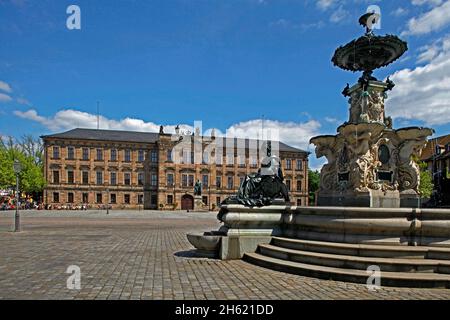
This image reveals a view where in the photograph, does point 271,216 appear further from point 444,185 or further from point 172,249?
point 444,185

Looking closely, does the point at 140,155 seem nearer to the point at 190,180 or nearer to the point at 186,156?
the point at 186,156

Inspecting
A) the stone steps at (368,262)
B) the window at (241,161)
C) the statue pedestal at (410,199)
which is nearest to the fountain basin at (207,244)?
the stone steps at (368,262)

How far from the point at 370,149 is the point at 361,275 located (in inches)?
190

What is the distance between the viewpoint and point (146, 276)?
6.79 meters

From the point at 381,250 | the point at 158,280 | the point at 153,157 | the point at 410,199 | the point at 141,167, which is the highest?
the point at 153,157

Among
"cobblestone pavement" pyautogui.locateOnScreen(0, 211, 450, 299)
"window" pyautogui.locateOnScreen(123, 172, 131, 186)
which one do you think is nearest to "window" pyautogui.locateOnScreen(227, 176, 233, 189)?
"window" pyautogui.locateOnScreen(123, 172, 131, 186)

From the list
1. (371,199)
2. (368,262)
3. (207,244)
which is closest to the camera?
(368,262)

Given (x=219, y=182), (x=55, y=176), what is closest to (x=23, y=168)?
(x=55, y=176)

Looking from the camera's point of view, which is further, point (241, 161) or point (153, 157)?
point (241, 161)

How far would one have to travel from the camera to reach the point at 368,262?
629 centimetres

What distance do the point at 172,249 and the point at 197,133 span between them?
60205 mm

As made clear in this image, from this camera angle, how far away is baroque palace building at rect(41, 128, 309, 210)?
64750 millimetres
